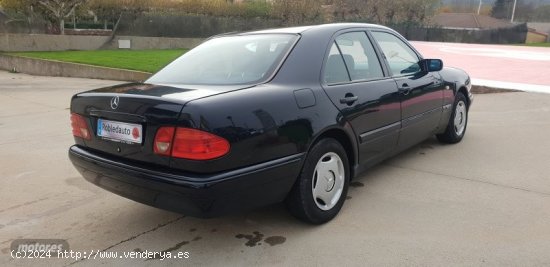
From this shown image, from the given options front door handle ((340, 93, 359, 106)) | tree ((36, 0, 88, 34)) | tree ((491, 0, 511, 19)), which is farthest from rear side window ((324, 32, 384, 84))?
tree ((491, 0, 511, 19))

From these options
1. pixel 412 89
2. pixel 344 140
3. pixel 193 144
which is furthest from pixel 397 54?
pixel 193 144

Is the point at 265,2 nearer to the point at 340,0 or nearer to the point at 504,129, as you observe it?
the point at 340,0

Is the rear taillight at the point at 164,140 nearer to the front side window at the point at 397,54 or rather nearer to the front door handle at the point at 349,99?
the front door handle at the point at 349,99

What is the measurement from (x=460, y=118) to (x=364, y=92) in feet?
8.49

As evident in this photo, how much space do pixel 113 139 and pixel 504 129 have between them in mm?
5597

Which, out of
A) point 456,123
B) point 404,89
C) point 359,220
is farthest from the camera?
point 456,123

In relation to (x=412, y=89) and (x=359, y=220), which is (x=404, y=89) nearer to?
(x=412, y=89)

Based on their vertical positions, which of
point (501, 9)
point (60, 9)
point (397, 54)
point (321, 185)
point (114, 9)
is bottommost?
point (321, 185)

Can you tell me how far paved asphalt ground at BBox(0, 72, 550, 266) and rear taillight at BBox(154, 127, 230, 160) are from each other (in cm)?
74

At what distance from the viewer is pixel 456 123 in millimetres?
5613

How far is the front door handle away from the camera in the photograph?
11.2ft

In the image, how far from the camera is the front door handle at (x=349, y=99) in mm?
3416

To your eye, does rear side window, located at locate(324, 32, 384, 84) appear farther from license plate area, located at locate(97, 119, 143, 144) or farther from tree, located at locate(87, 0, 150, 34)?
tree, located at locate(87, 0, 150, 34)

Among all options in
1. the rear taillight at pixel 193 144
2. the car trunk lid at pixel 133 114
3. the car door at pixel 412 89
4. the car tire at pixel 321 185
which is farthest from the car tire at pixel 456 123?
the rear taillight at pixel 193 144
